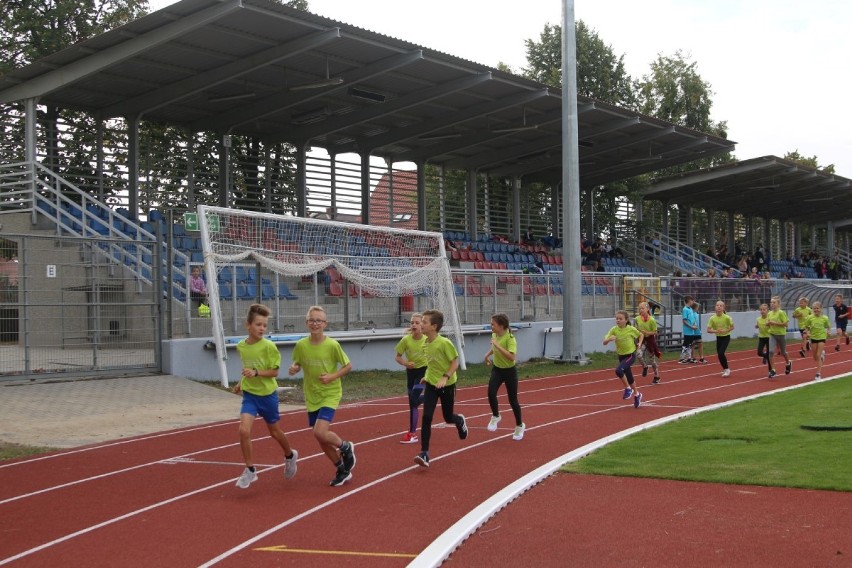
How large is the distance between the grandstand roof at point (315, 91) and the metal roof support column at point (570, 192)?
3.92m

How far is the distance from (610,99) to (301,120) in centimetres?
2880

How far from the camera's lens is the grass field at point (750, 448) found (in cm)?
1031

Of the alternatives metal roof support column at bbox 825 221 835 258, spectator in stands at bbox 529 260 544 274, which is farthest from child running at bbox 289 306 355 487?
metal roof support column at bbox 825 221 835 258

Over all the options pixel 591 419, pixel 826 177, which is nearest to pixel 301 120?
pixel 591 419

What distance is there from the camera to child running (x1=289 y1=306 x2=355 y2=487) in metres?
10.1

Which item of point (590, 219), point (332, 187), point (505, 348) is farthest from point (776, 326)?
point (590, 219)

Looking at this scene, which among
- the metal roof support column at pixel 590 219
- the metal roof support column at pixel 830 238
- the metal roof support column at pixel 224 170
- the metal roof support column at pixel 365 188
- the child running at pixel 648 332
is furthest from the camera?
the metal roof support column at pixel 830 238

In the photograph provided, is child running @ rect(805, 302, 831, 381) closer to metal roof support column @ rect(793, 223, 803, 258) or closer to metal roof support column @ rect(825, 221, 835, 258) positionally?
metal roof support column @ rect(825, 221, 835, 258)

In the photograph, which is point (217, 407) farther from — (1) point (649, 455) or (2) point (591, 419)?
(1) point (649, 455)

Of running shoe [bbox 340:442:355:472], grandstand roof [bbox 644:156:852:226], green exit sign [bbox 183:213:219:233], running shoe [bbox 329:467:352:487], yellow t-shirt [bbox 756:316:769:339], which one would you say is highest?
grandstand roof [bbox 644:156:852:226]

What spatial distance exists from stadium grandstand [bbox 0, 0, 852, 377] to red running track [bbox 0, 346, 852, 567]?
5629mm

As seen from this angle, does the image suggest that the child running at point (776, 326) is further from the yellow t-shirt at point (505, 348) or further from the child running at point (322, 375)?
the child running at point (322, 375)

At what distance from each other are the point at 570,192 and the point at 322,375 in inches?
690

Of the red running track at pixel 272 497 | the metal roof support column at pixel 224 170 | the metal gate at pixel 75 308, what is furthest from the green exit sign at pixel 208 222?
the metal roof support column at pixel 224 170
